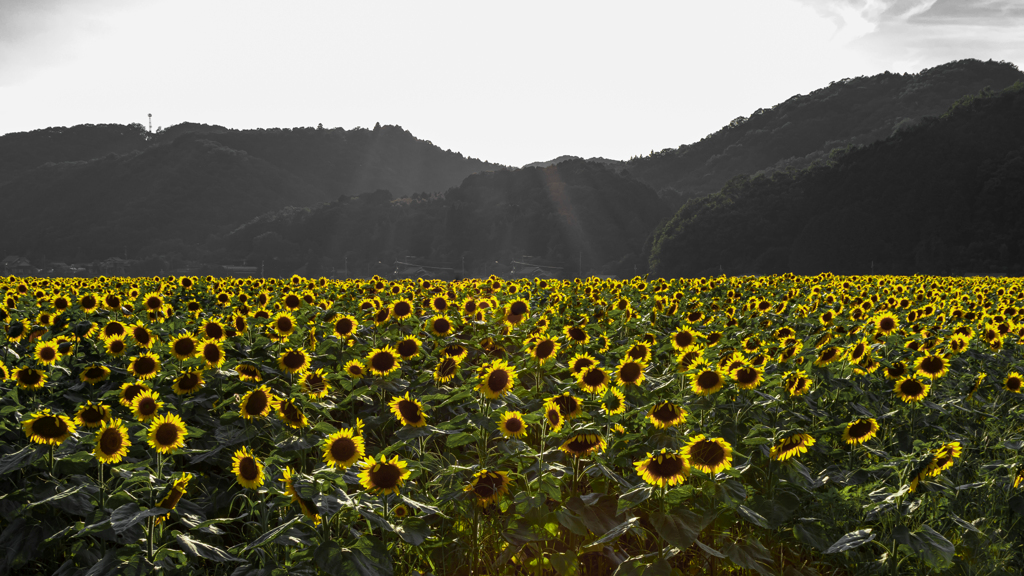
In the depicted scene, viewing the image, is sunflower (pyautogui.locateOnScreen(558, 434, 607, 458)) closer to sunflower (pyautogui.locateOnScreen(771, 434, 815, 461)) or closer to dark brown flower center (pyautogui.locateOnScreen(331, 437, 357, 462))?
sunflower (pyautogui.locateOnScreen(771, 434, 815, 461))

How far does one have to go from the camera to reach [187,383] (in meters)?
3.97

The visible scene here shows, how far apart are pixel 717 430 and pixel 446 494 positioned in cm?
179

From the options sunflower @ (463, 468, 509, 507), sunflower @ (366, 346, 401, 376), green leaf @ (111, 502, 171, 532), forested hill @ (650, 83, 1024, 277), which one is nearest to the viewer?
green leaf @ (111, 502, 171, 532)

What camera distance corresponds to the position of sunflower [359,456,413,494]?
2.62 metres

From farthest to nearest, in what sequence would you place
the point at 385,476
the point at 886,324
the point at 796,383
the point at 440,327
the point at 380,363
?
the point at 886,324, the point at 440,327, the point at 380,363, the point at 796,383, the point at 385,476

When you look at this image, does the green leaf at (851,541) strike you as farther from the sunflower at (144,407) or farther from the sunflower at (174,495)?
the sunflower at (144,407)

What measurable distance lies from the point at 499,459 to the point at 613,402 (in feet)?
2.85

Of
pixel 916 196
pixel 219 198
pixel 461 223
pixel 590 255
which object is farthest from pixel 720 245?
pixel 219 198

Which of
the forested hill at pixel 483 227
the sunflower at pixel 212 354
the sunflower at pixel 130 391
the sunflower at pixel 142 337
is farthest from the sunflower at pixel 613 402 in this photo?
the forested hill at pixel 483 227

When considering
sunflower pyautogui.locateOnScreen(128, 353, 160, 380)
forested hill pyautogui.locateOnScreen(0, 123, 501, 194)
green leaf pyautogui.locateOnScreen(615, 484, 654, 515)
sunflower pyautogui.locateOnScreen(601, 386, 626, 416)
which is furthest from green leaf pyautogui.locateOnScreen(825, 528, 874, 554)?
forested hill pyautogui.locateOnScreen(0, 123, 501, 194)

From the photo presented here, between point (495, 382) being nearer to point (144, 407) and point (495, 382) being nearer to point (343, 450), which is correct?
point (343, 450)

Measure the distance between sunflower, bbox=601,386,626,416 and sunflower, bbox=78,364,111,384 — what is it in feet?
11.4

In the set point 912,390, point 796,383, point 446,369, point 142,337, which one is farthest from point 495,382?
point 142,337

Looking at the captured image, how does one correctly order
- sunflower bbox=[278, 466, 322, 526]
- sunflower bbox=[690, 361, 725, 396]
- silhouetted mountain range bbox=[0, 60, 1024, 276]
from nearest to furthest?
1. sunflower bbox=[278, 466, 322, 526]
2. sunflower bbox=[690, 361, 725, 396]
3. silhouetted mountain range bbox=[0, 60, 1024, 276]
